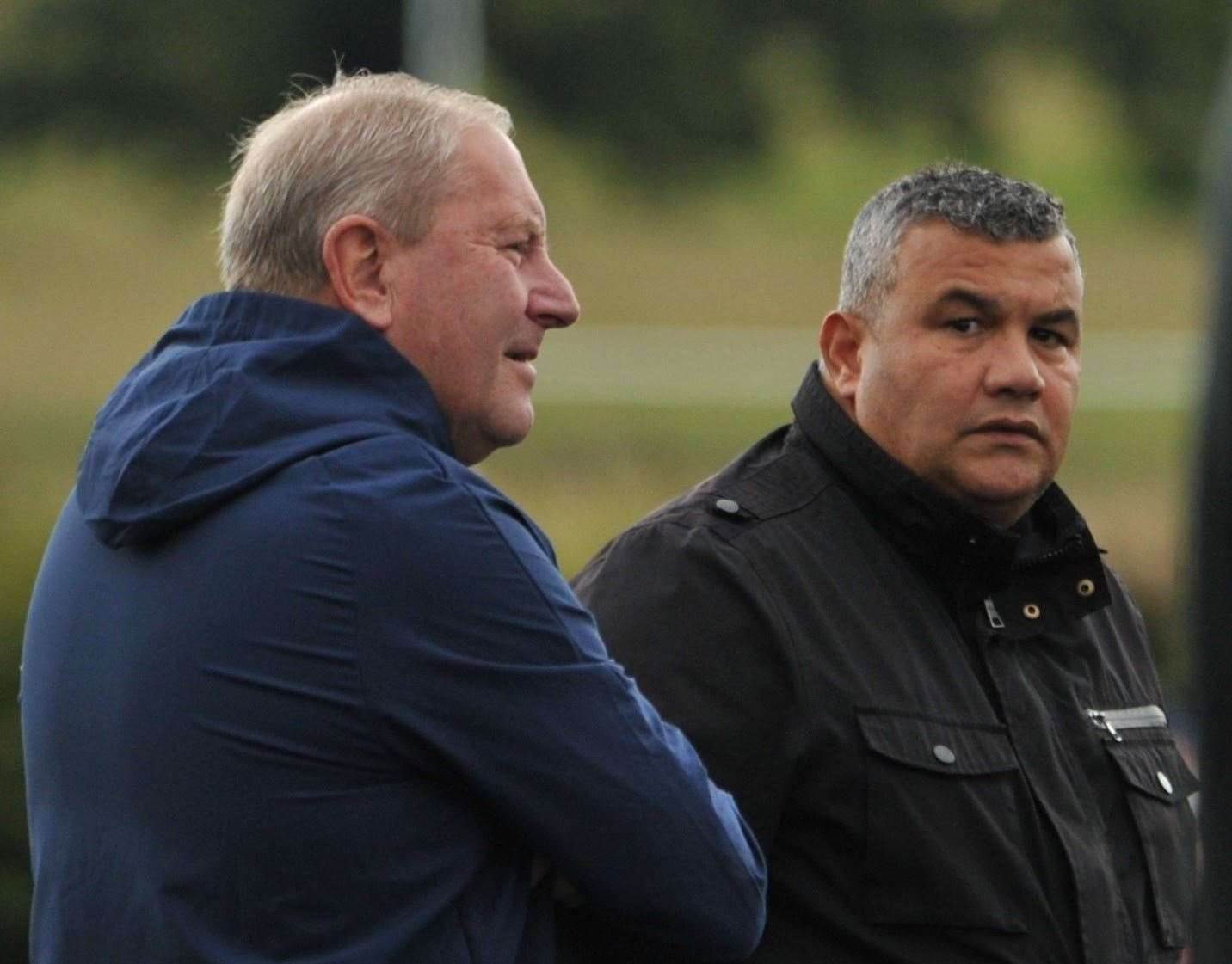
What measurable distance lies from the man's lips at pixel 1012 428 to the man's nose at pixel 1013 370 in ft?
0.12

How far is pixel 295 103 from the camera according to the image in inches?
95.3

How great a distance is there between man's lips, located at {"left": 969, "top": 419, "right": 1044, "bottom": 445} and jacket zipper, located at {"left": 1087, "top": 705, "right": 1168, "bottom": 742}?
1.20 feet

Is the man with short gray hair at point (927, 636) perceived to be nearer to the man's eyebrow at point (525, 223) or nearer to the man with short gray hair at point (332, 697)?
the man with short gray hair at point (332, 697)

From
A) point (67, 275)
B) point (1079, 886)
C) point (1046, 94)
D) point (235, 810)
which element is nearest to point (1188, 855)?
point (1079, 886)

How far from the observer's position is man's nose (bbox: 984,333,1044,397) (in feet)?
9.56

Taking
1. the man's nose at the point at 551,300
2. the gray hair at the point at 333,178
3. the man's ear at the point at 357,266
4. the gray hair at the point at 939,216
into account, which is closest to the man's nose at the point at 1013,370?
the gray hair at the point at 939,216

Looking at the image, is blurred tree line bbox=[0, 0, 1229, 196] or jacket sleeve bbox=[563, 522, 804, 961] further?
blurred tree line bbox=[0, 0, 1229, 196]

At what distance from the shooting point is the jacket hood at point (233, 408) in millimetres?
2100

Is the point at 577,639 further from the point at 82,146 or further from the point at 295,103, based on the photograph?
the point at 82,146

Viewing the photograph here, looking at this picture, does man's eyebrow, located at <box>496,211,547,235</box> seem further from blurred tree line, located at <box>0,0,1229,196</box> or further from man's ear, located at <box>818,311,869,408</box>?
blurred tree line, located at <box>0,0,1229,196</box>

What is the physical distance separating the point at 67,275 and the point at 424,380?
27.6 meters

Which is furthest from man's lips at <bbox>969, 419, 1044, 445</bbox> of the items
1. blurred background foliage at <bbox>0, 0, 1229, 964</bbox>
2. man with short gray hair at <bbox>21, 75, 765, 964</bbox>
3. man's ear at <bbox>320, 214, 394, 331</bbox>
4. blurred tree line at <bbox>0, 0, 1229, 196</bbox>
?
blurred tree line at <bbox>0, 0, 1229, 196</bbox>

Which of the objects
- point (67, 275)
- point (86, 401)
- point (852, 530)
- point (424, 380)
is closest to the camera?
point (424, 380)

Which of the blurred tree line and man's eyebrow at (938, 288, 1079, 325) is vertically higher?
the blurred tree line
